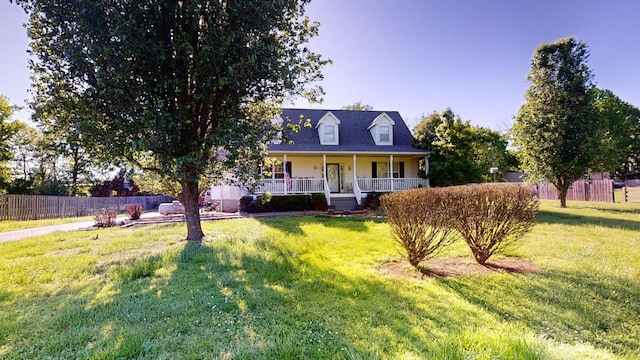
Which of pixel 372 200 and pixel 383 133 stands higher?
pixel 383 133

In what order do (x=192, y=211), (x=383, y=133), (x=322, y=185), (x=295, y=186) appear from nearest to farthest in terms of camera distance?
(x=192, y=211)
(x=295, y=186)
(x=322, y=185)
(x=383, y=133)

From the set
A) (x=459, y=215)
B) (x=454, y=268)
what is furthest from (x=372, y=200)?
(x=459, y=215)

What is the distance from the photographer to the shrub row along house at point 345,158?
17.6m

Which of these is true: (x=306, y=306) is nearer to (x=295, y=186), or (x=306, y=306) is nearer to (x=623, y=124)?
(x=295, y=186)

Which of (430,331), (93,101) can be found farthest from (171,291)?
(93,101)

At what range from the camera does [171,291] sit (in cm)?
429

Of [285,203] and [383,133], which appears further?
[383,133]

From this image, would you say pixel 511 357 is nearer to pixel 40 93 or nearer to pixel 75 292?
pixel 75 292

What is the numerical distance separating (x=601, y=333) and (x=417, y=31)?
39.0ft

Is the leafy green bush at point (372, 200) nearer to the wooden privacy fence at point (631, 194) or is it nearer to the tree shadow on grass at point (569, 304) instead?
the tree shadow on grass at point (569, 304)

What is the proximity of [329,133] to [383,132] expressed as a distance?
3759 millimetres

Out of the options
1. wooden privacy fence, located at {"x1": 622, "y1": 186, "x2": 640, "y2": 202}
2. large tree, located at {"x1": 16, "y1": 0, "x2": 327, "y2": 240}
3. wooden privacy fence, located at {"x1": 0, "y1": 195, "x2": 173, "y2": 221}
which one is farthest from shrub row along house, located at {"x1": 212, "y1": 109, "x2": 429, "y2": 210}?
wooden privacy fence, located at {"x1": 622, "y1": 186, "x2": 640, "y2": 202}

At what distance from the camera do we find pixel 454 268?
5691 mm

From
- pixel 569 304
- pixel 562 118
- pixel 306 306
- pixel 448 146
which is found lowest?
pixel 569 304
